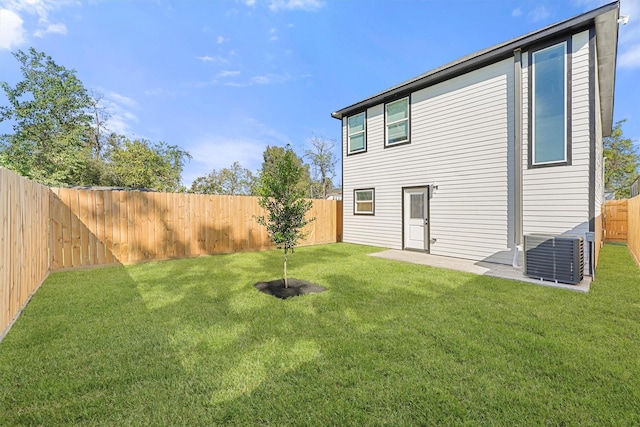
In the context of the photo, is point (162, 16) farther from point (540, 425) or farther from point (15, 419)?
point (540, 425)

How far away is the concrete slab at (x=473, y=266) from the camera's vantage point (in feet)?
15.7

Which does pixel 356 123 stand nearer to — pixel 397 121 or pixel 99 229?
pixel 397 121

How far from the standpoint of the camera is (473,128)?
273 inches

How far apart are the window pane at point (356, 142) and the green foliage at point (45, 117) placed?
15.8m

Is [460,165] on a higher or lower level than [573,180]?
higher

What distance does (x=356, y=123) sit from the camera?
10.1 meters

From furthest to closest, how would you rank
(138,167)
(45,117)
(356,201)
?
(138,167) → (45,117) → (356,201)

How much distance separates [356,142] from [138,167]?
1726 centimetres

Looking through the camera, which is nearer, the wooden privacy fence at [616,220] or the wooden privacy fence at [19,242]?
the wooden privacy fence at [19,242]

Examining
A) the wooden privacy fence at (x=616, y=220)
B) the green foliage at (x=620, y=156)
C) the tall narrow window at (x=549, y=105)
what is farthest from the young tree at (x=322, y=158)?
the green foliage at (x=620, y=156)

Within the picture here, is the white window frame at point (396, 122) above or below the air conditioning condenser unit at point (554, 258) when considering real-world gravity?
above

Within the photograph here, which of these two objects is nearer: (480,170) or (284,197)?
(284,197)

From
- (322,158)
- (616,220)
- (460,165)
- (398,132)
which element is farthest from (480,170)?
(322,158)

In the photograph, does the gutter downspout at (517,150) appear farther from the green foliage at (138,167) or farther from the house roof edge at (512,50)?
the green foliage at (138,167)
